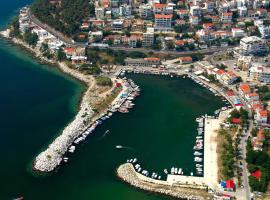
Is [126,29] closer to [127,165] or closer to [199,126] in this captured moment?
[199,126]

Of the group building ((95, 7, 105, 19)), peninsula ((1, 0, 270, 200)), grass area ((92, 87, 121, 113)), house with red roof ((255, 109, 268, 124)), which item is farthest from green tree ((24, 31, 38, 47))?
A: house with red roof ((255, 109, 268, 124))

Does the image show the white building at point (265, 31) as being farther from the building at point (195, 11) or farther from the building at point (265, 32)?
the building at point (195, 11)

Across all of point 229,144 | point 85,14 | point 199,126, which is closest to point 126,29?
point 85,14

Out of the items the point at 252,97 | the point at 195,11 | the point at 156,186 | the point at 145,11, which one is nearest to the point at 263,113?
the point at 252,97

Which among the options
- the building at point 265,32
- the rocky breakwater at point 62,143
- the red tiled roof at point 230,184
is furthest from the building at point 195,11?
the red tiled roof at point 230,184

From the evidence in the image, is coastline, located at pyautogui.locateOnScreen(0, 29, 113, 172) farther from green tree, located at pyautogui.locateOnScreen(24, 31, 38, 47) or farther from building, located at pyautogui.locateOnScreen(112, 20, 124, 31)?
building, located at pyautogui.locateOnScreen(112, 20, 124, 31)

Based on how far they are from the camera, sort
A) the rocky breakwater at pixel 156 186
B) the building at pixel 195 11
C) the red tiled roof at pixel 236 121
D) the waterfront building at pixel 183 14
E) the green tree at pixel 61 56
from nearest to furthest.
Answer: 1. the rocky breakwater at pixel 156 186
2. the red tiled roof at pixel 236 121
3. the green tree at pixel 61 56
4. the building at pixel 195 11
5. the waterfront building at pixel 183 14
